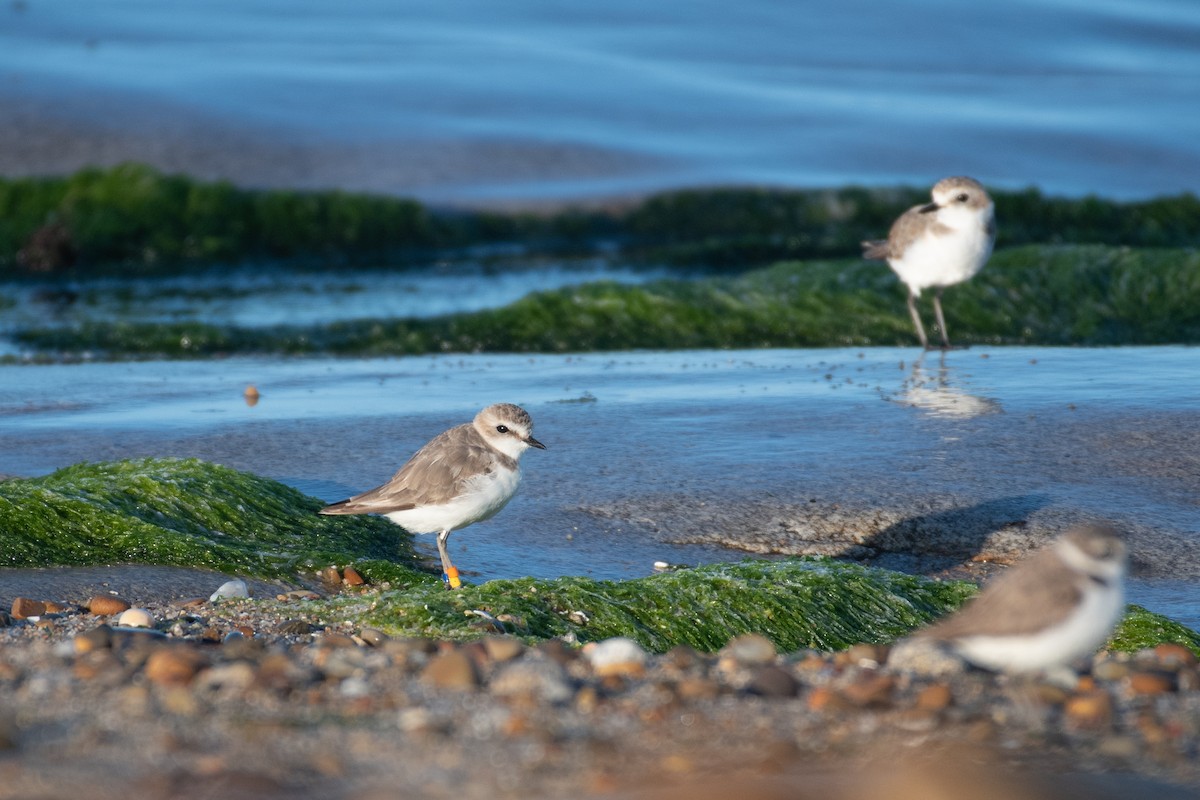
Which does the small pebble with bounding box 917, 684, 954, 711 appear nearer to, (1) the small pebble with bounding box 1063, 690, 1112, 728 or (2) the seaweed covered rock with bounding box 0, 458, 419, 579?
(1) the small pebble with bounding box 1063, 690, 1112, 728

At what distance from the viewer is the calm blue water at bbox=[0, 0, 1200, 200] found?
21.5m

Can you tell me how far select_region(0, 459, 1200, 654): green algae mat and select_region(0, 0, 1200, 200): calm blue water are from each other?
14.1m

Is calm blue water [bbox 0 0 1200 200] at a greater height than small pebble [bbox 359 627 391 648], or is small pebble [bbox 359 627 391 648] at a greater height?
calm blue water [bbox 0 0 1200 200]

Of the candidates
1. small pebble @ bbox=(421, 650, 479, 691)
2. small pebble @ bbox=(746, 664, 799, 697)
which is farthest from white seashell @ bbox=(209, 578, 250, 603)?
small pebble @ bbox=(746, 664, 799, 697)

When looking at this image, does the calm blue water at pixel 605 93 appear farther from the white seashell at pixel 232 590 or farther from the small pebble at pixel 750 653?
the small pebble at pixel 750 653

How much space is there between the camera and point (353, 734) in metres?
3.72

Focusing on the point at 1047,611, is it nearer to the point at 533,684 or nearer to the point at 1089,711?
the point at 1089,711

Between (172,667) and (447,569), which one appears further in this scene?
(447,569)

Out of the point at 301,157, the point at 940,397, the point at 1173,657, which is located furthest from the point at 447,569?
the point at 301,157

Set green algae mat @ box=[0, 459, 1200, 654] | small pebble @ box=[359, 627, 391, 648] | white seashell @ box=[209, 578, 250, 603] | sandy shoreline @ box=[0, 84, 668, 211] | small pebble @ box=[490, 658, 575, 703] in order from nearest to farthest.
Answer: small pebble @ box=[490, 658, 575, 703] < small pebble @ box=[359, 627, 391, 648] < green algae mat @ box=[0, 459, 1200, 654] < white seashell @ box=[209, 578, 250, 603] < sandy shoreline @ box=[0, 84, 668, 211]

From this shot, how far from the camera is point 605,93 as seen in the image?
24375 mm

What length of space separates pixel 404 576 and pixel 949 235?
7025 mm

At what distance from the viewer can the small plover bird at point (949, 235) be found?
38.9 ft

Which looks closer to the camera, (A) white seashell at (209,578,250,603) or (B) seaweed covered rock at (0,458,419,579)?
(A) white seashell at (209,578,250,603)
